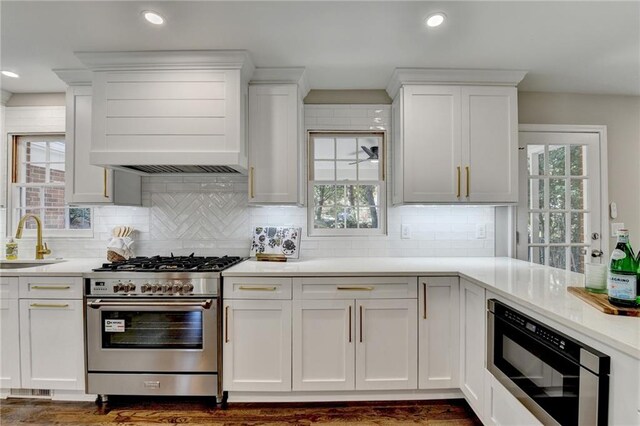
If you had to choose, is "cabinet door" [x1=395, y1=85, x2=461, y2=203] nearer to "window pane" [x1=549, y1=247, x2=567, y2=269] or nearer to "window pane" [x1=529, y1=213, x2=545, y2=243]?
"window pane" [x1=529, y1=213, x2=545, y2=243]

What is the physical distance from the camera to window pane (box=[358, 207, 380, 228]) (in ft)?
9.19

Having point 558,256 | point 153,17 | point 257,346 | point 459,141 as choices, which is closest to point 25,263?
point 257,346

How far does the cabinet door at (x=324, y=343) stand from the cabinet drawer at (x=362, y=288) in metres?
0.05

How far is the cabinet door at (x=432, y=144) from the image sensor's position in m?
2.37

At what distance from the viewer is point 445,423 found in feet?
6.30

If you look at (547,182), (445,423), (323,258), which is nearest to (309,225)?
(323,258)

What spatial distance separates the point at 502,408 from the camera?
1544mm

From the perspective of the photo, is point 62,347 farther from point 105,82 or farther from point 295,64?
point 295,64

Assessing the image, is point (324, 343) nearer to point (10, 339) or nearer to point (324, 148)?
point (324, 148)

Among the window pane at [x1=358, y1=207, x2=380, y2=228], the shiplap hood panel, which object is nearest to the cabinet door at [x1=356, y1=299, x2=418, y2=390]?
the window pane at [x1=358, y1=207, x2=380, y2=228]

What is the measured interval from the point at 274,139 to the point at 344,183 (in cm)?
78

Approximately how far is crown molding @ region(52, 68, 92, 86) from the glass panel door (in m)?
3.65

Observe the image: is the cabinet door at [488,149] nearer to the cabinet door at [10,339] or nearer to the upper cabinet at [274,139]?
the upper cabinet at [274,139]

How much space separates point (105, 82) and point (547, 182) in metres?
3.66
